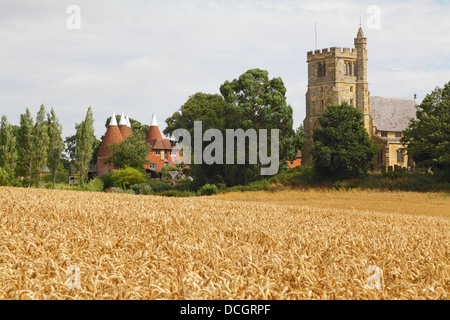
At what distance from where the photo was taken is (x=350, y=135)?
58.5 meters

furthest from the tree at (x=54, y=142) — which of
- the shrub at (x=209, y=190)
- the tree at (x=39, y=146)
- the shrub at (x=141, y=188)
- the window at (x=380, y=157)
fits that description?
the window at (x=380, y=157)

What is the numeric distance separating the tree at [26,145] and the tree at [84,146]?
23.8ft

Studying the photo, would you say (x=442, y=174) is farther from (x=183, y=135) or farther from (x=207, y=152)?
(x=183, y=135)

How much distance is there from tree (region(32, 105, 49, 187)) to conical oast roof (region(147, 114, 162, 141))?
50.5 meters

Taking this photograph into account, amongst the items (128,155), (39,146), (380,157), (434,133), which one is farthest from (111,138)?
(434,133)

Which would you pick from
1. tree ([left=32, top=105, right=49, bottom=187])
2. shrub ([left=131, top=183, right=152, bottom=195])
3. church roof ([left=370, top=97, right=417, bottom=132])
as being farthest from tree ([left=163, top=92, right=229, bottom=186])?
church roof ([left=370, top=97, right=417, bottom=132])

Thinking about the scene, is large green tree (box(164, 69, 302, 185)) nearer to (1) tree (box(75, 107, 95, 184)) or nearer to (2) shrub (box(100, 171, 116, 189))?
(2) shrub (box(100, 171, 116, 189))

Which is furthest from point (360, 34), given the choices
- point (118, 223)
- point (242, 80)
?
point (118, 223)

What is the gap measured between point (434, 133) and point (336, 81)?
31.1m

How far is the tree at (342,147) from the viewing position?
56812 millimetres

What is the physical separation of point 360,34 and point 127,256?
85.2m

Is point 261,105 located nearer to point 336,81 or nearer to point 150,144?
point 336,81

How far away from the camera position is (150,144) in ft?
335

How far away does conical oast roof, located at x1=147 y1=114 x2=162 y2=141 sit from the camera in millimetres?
105562
